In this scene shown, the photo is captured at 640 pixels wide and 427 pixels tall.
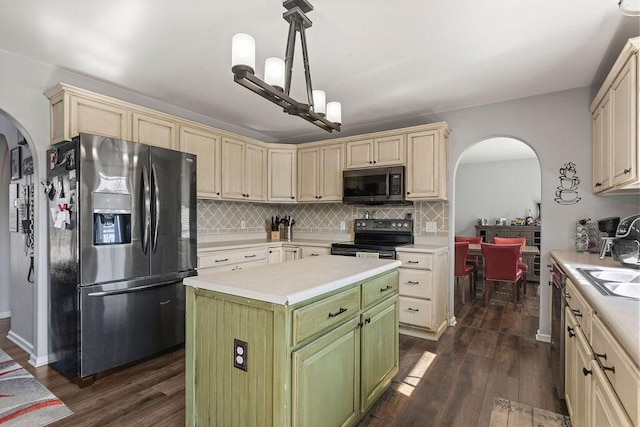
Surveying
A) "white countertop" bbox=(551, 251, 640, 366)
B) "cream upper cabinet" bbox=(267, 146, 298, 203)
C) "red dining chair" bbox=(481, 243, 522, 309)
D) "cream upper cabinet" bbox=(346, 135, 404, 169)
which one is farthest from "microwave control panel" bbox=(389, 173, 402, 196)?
"white countertop" bbox=(551, 251, 640, 366)

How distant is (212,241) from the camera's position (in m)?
4.11

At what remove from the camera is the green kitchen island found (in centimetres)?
136

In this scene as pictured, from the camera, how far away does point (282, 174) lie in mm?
4500

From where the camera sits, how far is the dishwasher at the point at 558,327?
2.06 metres

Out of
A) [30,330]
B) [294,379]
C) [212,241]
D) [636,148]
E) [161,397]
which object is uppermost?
[636,148]

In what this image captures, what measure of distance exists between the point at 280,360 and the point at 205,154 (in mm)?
2827

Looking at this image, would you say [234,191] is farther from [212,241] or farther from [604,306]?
[604,306]

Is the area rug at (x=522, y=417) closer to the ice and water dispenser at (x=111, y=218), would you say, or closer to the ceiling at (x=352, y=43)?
the ceiling at (x=352, y=43)

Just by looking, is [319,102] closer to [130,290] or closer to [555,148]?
[130,290]

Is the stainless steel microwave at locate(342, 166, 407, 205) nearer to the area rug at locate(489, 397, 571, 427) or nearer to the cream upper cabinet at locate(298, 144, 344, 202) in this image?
the cream upper cabinet at locate(298, 144, 344, 202)

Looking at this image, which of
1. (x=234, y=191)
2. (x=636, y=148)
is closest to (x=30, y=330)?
(x=234, y=191)

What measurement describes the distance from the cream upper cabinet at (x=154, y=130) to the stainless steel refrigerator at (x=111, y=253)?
1.36 feet

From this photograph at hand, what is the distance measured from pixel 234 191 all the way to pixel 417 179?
2.16 m

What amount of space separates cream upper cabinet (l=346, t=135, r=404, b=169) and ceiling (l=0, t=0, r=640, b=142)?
54 cm
